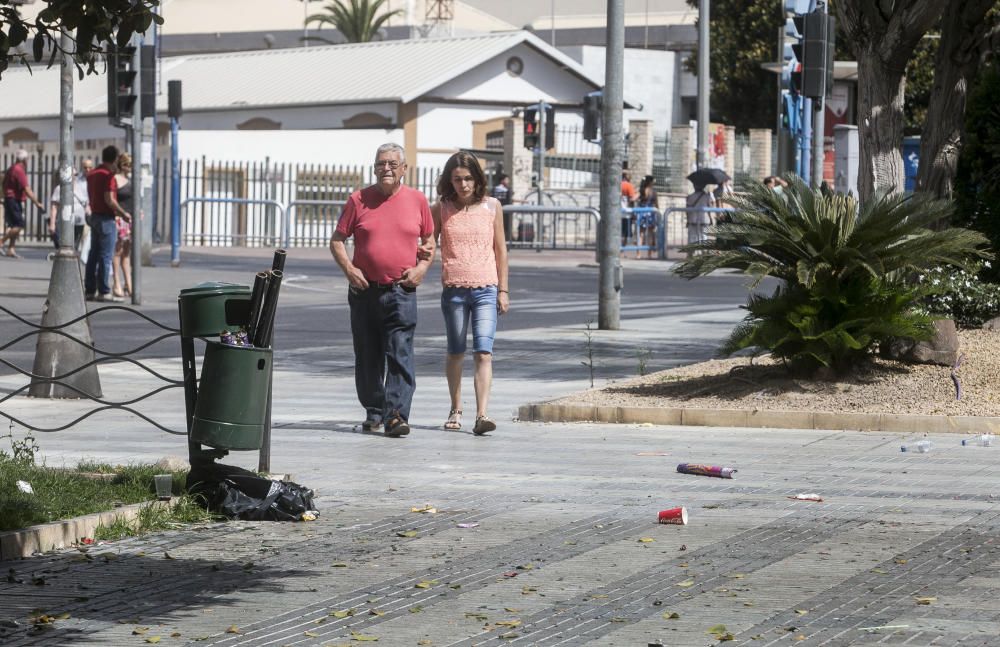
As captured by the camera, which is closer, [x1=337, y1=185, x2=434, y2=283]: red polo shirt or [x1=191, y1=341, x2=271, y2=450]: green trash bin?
[x1=191, y1=341, x2=271, y2=450]: green trash bin

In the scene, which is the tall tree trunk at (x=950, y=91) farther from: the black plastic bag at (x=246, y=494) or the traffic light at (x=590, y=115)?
the traffic light at (x=590, y=115)

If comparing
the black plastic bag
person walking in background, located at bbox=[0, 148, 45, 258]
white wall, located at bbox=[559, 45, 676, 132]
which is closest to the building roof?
white wall, located at bbox=[559, 45, 676, 132]

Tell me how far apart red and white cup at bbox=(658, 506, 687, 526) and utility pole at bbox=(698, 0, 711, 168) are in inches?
1258

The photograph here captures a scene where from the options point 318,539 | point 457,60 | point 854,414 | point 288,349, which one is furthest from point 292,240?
point 318,539

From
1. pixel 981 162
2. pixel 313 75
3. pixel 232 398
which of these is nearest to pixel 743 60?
pixel 313 75

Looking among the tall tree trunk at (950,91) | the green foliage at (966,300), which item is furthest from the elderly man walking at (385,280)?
the green foliage at (966,300)

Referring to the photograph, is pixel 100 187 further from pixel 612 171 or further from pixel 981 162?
pixel 981 162

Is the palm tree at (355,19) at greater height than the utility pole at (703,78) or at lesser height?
greater

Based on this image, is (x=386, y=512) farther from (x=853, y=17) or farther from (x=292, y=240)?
(x=292, y=240)

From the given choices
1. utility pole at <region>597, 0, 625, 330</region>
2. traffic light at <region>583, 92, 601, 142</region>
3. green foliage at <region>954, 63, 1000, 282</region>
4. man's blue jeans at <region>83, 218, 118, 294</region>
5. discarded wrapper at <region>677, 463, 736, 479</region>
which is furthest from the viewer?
traffic light at <region>583, 92, 601, 142</region>

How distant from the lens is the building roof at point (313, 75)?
54.3 meters

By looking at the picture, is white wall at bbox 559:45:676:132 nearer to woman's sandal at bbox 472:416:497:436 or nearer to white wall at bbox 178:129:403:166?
white wall at bbox 178:129:403:166

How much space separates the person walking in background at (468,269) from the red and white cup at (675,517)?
3.48 metres

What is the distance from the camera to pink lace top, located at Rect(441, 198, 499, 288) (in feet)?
38.6
